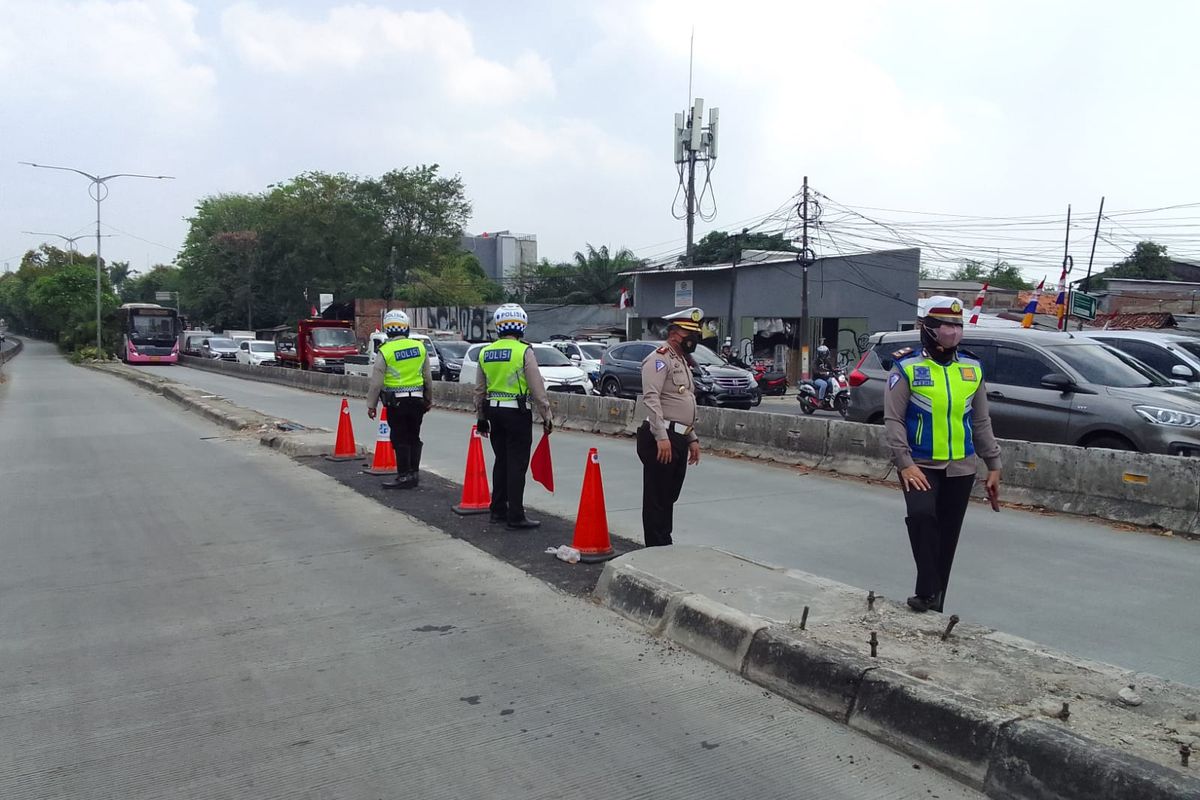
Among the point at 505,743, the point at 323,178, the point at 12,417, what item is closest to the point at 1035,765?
the point at 505,743

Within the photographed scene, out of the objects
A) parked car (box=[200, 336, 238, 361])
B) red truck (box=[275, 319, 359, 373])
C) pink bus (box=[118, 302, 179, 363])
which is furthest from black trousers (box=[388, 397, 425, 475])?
pink bus (box=[118, 302, 179, 363])

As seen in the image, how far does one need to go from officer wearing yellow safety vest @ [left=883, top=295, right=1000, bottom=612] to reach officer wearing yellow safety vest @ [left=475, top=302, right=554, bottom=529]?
321 centimetres

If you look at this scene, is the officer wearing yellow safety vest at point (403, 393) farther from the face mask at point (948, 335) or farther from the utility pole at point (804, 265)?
the utility pole at point (804, 265)

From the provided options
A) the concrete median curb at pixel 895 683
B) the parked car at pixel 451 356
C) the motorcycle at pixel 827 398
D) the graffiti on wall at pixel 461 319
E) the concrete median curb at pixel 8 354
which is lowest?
the concrete median curb at pixel 8 354

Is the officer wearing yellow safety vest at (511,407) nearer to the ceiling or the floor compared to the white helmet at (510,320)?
nearer to the floor

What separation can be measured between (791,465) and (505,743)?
8734 millimetres

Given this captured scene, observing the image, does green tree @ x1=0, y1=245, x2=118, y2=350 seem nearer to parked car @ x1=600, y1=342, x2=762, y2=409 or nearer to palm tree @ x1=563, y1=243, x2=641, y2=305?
palm tree @ x1=563, y1=243, x2=641, y2=305

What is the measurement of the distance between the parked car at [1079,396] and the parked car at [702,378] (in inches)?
363

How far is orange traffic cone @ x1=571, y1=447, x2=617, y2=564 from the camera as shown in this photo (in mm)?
6578

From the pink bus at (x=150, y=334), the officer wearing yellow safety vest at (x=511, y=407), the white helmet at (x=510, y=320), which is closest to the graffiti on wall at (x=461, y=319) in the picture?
the pink bus at (x=150, y=334)

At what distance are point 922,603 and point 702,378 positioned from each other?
1586cm

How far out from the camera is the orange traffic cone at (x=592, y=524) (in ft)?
21.6

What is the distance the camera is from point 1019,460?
360 inches

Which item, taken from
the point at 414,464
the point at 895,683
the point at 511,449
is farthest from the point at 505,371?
the point at 895,683
